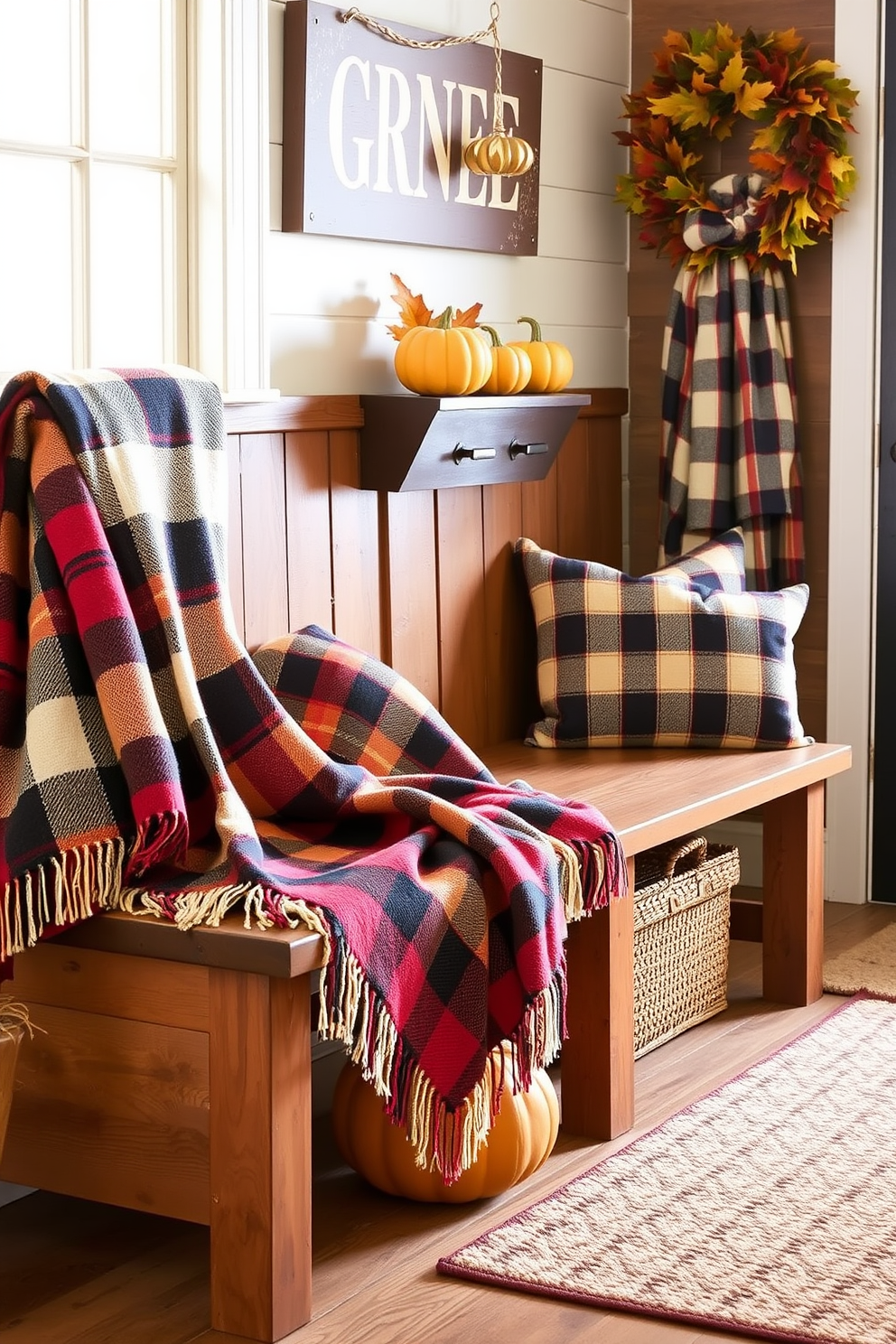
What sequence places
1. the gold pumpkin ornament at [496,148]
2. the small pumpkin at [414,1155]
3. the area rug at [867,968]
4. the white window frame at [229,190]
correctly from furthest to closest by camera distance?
the area rug at [867,968] < the gold pumpkin ornament at [496,148] < the white window frame at [229,190] < the small pumpkin at [414,1155]

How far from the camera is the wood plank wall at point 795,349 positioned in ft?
12.5

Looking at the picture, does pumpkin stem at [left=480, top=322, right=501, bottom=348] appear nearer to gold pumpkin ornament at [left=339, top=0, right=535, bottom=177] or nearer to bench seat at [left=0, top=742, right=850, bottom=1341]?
gold pumpkin ornament at [left=339, top=0, right=535, bottom=177]

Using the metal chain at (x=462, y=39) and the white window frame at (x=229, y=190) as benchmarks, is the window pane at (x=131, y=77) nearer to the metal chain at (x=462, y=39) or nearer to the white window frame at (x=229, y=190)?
the white window frame at (x=229, y=190)

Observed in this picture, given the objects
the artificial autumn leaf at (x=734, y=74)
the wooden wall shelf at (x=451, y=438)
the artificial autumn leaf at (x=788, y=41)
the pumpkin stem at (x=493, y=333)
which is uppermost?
the artificial autumn leaf at (x=788, y=41)

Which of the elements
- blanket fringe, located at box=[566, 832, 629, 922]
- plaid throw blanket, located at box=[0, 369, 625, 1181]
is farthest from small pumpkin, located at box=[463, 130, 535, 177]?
blanket fringe, located at box=[566, 832, 629, 922]

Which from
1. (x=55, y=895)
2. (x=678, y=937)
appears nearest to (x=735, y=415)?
(x=678, y=937)

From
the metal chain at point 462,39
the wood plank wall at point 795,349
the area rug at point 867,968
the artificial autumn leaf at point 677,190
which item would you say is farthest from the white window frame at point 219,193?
the area rug at point 867,968

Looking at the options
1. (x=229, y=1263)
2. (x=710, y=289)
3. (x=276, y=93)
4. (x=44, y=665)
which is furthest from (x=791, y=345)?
(x=229, y=1263)

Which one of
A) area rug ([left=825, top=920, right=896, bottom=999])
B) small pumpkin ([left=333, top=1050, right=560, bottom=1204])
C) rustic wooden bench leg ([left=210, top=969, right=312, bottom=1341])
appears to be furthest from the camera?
area rug ([left=825, top=920, right=896, bottom=999])

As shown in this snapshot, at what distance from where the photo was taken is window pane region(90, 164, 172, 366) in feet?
8.66

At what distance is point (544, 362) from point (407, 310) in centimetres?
33

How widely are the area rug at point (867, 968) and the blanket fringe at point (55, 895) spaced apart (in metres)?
1.75

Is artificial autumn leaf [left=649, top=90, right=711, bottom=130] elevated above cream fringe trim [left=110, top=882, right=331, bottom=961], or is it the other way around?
artificial autumn leaf [left=649, top=90, right=711, bottom=130]

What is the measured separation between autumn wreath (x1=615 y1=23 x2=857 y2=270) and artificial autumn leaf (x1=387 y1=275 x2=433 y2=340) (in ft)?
2.84
